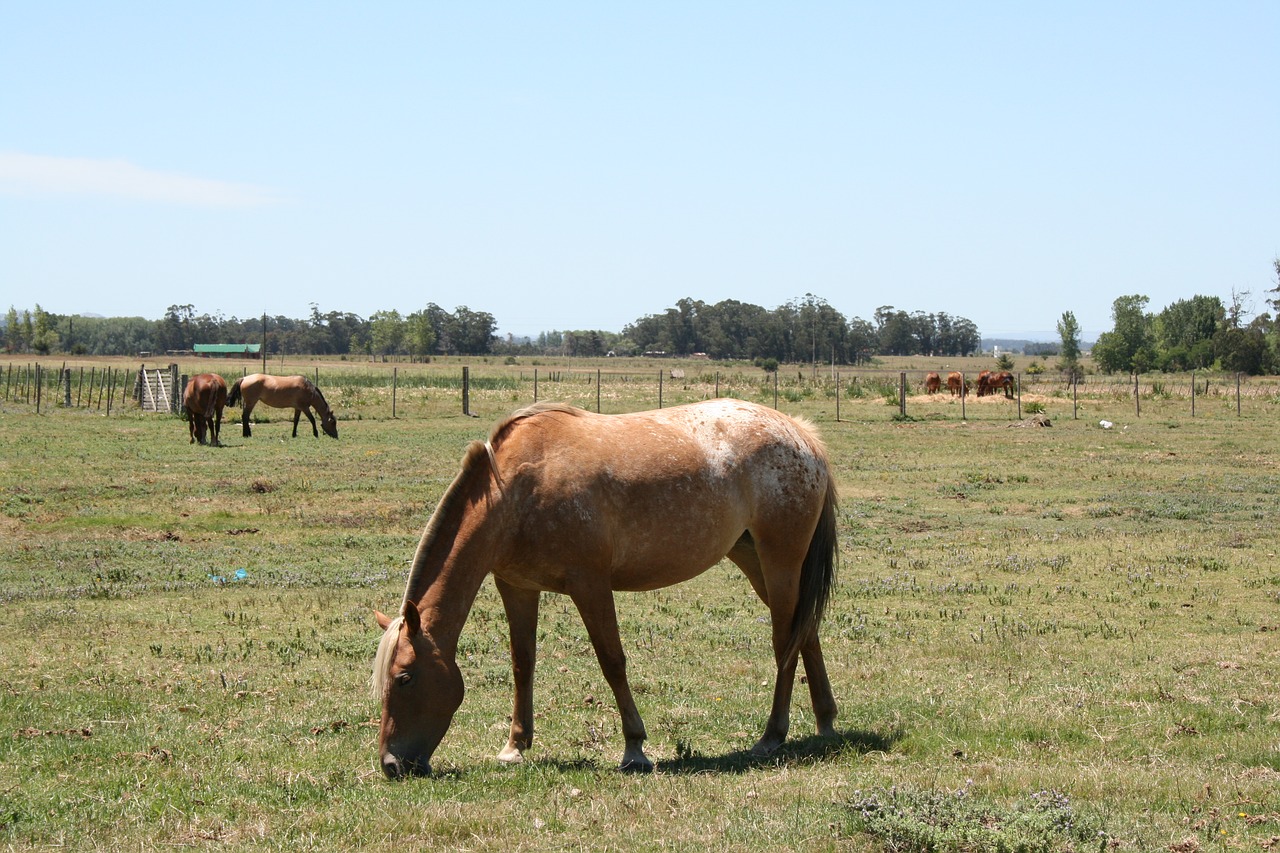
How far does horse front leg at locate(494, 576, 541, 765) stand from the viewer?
688 cm

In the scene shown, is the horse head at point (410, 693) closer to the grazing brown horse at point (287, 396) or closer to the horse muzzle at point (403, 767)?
the horse muzzle at point (403, 767)

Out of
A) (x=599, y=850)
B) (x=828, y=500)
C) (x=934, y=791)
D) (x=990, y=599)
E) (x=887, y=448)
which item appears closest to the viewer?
(x=599, y=850)

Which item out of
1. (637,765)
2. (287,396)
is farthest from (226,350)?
(637,765)

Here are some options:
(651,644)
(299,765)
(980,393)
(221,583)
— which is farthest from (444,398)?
(299,765)

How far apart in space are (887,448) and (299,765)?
2388 cm

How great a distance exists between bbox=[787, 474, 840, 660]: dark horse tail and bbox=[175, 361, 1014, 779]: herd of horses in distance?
0.4 inches

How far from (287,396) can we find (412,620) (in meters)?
28.6

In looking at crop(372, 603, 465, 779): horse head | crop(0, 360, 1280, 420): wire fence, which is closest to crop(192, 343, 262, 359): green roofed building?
crop(0, 360, 1280, 420): wire fence

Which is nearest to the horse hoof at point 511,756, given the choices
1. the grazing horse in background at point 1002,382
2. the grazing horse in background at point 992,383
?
the grazing horse in background at point 1002,382

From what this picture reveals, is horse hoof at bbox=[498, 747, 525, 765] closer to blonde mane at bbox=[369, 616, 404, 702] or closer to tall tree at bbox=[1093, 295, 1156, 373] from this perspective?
blonde mane at bbox=[369, 616, 404, 702]

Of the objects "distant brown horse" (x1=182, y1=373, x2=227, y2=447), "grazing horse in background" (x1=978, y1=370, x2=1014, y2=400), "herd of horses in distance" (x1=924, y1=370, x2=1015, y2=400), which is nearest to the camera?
"distant brown horse" (x1=182, y1=373, x2=227, y2=447)

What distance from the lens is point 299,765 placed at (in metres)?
6.32

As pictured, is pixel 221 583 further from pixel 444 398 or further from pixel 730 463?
pixel 444 398

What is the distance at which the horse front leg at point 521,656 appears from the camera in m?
6.88
